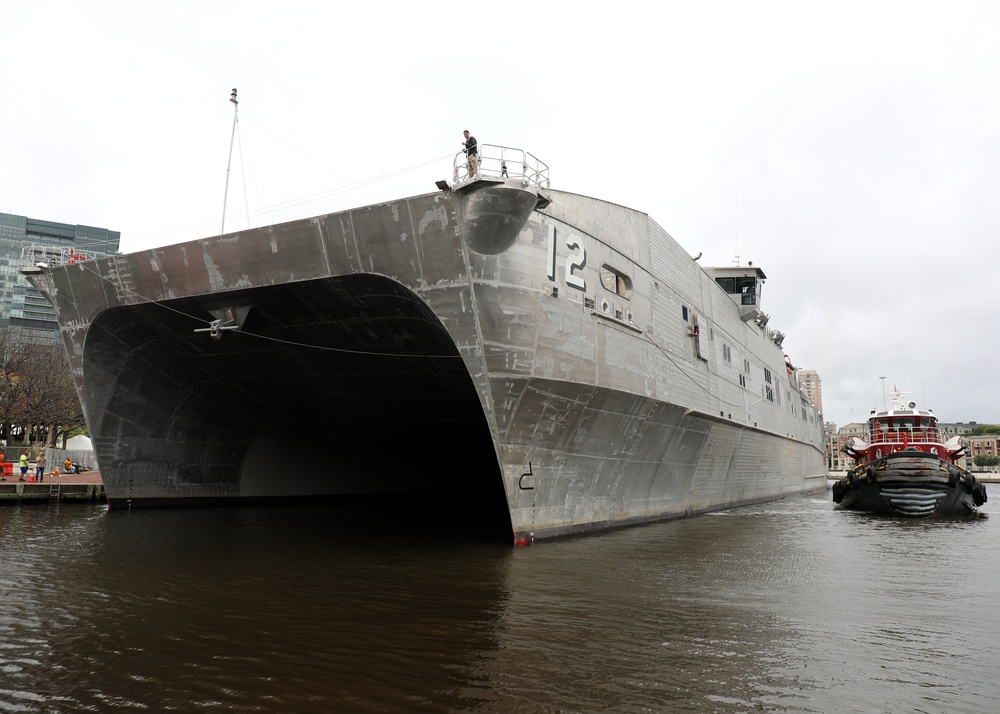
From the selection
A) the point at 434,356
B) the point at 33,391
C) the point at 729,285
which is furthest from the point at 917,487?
the point at 33,391

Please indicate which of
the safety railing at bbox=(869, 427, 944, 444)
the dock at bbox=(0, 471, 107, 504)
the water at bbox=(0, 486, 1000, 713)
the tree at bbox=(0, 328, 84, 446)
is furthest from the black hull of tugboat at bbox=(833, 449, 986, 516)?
A: the tree at bbox=(0, 328, 84, 446)

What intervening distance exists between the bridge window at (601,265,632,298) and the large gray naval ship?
7 cm

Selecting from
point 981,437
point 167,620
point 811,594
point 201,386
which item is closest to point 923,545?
→ point 811,594

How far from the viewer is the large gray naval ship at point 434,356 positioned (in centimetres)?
1466

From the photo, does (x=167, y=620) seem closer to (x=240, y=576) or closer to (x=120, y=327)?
(x=240, y=576)

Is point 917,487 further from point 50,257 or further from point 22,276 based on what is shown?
point 22,276

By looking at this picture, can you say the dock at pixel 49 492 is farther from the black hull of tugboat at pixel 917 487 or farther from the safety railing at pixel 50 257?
the black hull of tugboat at pixel 917 487

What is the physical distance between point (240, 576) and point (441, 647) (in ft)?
20.1

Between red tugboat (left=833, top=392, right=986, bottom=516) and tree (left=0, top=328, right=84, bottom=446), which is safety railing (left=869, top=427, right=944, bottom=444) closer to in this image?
red tugboat (left=833, top=392, right=986, bottom=516)

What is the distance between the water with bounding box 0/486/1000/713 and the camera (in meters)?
6.15

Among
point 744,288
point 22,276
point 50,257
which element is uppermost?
point 22,276

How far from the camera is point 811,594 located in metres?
11.0

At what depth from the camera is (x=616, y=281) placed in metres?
18.4

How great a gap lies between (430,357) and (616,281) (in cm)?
579
